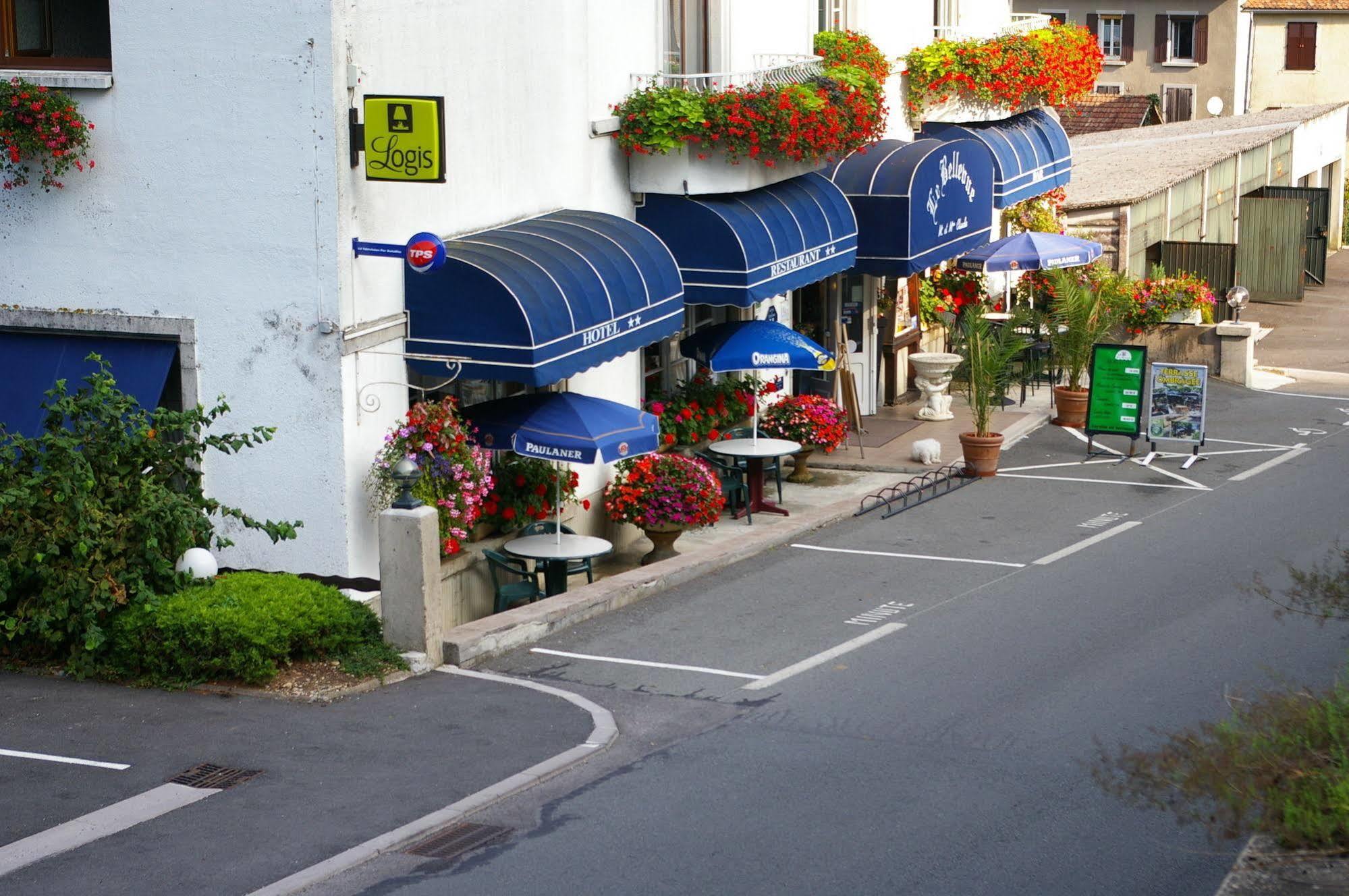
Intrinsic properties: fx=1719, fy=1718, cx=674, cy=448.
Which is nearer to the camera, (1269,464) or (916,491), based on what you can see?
(916,491)

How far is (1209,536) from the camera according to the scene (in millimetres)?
17047

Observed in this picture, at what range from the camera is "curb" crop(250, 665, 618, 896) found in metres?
8.87

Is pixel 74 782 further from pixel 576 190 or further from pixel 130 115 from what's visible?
pixel 576 190

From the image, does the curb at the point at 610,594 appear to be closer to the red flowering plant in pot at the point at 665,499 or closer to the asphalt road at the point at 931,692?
the asphalt road at the point at 931,692

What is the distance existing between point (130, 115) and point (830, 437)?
875 cm

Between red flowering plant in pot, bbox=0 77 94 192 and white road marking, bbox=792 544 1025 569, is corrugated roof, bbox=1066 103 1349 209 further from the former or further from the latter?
red flowering plant in pot, bbox=0 77 94 192

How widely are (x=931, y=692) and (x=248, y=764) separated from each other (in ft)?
15.4

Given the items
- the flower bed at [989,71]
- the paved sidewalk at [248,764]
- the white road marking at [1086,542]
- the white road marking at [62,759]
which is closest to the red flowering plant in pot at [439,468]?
the paved sidewalk at [248,764]

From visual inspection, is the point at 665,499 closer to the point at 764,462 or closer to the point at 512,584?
the point at 512,584

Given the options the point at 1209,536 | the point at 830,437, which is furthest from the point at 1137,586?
the point at 830,437

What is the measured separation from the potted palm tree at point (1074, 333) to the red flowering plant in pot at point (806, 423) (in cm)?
430

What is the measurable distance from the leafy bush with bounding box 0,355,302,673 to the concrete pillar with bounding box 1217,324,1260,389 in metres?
17.8

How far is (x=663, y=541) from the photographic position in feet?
54.9

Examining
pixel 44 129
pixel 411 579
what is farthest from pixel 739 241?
pixel 44 129
